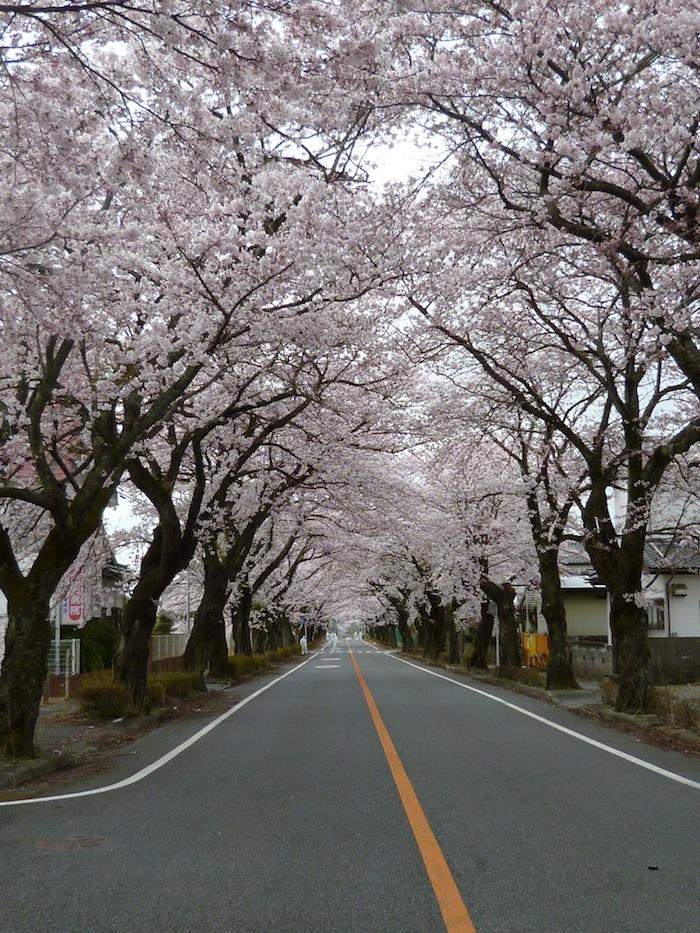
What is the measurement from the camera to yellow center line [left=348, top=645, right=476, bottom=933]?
4605mm

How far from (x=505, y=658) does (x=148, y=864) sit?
2256cm

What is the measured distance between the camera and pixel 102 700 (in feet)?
48.9

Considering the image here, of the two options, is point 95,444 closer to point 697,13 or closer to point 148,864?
point 148,864

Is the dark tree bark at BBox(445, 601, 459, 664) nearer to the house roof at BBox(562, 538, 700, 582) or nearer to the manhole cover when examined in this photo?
the house roof at BBox(562, 538, 700, 582)

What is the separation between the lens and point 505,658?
27.1 meters

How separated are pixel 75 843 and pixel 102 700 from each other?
29.4ft

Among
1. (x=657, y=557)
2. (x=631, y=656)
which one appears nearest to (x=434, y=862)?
(x=631, y=656)

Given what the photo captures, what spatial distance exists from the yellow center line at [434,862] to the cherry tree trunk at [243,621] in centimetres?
2579

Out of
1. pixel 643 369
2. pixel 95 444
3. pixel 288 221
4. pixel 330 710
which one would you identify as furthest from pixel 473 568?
pixel 288 221

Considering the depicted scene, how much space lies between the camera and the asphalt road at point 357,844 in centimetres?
472

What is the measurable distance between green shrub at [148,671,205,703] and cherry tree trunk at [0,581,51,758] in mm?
7030

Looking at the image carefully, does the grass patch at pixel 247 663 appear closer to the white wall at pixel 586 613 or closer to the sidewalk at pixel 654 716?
the sidewalk at pixel 654 716

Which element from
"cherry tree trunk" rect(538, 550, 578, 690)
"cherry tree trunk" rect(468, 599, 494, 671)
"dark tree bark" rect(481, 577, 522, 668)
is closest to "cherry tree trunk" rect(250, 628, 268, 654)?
"cherry tree trunk" rect(468, 599, 494, 671)

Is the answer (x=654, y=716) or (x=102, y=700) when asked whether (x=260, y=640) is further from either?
(x=654, y=716)
